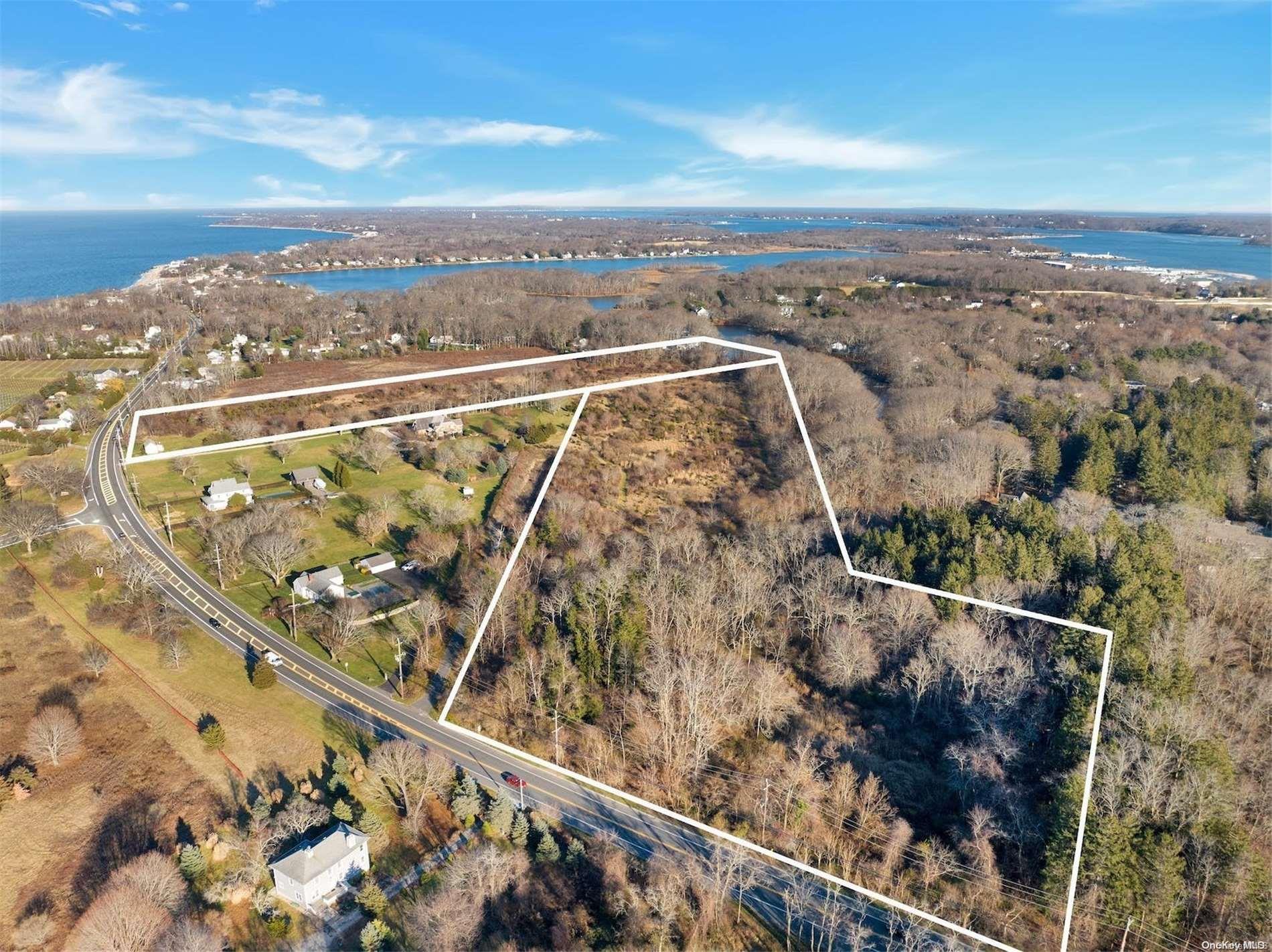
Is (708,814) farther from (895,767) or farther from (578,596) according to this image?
(578,596)

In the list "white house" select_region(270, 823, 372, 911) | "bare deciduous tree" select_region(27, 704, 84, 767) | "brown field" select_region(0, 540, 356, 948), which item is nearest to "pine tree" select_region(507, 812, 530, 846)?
"white house" select_region(270, 823, 372, 911)

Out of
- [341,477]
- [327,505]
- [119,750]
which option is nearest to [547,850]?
[119,750]

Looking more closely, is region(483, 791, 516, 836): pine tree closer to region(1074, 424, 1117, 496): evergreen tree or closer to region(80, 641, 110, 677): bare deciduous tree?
region(80, 641, 110, 677): bare deciduous tree

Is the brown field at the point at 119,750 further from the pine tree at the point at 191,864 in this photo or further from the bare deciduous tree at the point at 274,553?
the bare deciduous tree at the point at 274,553

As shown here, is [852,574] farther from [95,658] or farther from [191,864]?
[95,658]

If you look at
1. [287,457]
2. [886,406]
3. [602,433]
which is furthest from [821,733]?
[287,457]

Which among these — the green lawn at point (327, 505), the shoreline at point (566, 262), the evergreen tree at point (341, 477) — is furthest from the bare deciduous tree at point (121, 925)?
→ the shoreline at point (566, 262)
